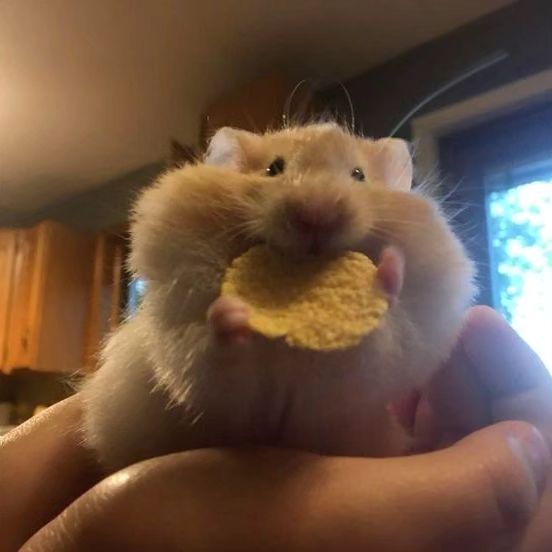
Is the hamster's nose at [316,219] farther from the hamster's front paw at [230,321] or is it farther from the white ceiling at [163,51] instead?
the white ceiling at [163,51]

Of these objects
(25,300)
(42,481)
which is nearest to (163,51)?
(25,300)

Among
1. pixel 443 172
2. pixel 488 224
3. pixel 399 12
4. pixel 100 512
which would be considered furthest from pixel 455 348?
pixel 399 12

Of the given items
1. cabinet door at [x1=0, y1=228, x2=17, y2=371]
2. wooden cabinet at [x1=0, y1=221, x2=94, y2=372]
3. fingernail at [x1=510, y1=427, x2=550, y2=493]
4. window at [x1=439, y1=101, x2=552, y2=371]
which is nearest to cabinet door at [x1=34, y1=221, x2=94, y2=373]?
wooden cabinet at [x1=0, y1=221, x2=94, y2=372]

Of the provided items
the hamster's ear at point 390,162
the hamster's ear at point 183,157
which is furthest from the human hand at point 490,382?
the hamster's ear at point 183,157

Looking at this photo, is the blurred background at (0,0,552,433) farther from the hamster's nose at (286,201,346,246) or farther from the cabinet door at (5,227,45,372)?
the hamster's nose at (286,201,346,246)

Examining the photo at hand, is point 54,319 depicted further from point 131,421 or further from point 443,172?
point 131,421

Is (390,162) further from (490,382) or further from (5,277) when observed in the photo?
(5,277)
